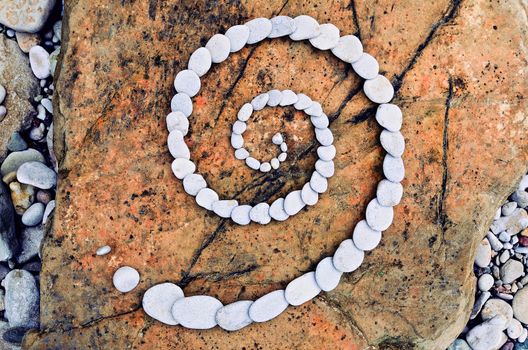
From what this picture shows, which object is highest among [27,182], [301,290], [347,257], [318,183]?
[318,183]

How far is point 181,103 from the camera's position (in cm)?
292

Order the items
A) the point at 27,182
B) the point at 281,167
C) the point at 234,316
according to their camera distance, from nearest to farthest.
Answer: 1. the point at 234,316
2. the point at 281,167
3. the point at 27,182

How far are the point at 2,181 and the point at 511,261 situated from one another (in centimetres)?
319

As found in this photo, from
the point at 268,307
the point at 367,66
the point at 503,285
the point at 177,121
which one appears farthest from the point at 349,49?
the point at 503,285

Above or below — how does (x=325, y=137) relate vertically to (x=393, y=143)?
below

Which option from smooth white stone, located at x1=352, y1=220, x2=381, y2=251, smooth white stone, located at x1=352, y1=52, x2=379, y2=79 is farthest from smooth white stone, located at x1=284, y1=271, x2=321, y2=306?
smooth white stone, located at x1=352, y1=52, x2=379, y2=79

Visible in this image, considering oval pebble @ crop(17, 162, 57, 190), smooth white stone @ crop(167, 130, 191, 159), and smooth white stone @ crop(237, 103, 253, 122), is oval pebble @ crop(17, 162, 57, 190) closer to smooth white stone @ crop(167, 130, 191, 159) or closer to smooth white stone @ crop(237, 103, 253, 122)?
smooth white stone @ crop(167, 130, 191, 159)

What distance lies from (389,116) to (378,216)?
1.70 ft

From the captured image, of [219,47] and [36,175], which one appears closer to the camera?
[219,47]

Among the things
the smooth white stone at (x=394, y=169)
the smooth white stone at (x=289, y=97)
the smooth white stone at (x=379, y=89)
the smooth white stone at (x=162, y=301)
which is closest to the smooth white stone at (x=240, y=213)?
the smooth white stone at (x=162, y=301)

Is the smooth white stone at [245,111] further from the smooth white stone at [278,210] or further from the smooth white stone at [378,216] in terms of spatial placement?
the smooth white stone at [378,216]

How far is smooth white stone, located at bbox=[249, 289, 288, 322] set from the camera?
9.43 ft

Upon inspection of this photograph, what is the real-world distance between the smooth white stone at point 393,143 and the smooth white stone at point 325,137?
265 mm

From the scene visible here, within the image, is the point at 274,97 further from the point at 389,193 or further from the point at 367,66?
the point at 389,193
